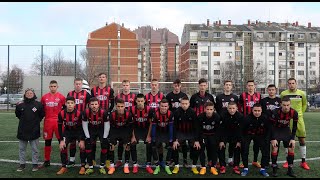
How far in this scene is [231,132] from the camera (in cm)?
655

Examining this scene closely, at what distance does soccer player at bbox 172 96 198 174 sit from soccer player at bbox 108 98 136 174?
32.5 inches

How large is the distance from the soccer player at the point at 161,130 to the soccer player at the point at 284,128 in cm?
187

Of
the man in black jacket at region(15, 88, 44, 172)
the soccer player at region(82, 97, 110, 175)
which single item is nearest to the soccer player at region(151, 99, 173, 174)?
the soccer player at region(82, 97, 110, 175)

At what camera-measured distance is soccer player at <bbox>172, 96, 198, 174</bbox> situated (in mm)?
6525

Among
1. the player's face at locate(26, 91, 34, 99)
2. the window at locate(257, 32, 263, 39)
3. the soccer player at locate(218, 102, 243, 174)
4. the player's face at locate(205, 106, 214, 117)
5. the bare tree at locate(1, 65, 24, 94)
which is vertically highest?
the window at locate(257, 32, 263, 39)

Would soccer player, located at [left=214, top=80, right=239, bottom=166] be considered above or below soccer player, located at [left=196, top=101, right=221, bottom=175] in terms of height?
above

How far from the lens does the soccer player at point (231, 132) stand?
21.0 ft

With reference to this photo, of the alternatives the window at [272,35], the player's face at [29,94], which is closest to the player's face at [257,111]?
the player's face at [29,94]

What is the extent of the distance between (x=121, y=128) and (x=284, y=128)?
118 inches

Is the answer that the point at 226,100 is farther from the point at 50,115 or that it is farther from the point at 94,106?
the point at 50,115

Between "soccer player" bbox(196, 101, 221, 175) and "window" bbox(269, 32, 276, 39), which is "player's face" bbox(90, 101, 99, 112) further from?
"window" bbox(269, 32, 276, 39)

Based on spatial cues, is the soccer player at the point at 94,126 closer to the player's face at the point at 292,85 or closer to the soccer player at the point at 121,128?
the soccer player at the point at 121,128

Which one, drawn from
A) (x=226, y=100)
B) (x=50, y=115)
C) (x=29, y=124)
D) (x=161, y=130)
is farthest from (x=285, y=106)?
(x=29, y=124)

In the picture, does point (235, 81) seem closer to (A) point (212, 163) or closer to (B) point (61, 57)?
(B) point (61, 57)
